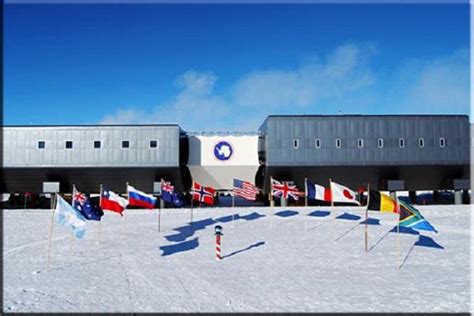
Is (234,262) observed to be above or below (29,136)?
below

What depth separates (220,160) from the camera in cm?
3297

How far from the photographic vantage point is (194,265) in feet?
41.2

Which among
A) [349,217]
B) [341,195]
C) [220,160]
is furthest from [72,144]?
[341,195]

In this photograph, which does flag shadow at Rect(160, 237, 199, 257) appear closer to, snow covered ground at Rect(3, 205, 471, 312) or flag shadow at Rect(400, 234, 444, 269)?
snow covered ground at Rect(3, 205, 471, 312)

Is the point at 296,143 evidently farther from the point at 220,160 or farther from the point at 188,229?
the point at 188,229

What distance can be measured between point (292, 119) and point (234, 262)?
20318 millimetres

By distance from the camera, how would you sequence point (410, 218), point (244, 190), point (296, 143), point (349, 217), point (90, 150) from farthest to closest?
1. point (296, 143)
2. point (90, 150)
3. point (349, 217)
4. point (244, 190)
5. point (410, 218)

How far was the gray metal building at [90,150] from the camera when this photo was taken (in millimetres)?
30672

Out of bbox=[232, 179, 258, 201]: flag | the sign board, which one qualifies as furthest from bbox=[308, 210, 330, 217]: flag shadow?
the sign board

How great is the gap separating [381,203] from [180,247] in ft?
27.9

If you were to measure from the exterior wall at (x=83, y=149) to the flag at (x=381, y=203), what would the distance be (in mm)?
19866

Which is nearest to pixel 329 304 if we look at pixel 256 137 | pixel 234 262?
pixel 234 262

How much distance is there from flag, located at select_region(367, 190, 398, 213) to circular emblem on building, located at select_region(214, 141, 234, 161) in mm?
19962

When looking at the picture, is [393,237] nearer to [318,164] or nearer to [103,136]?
[318,164]
